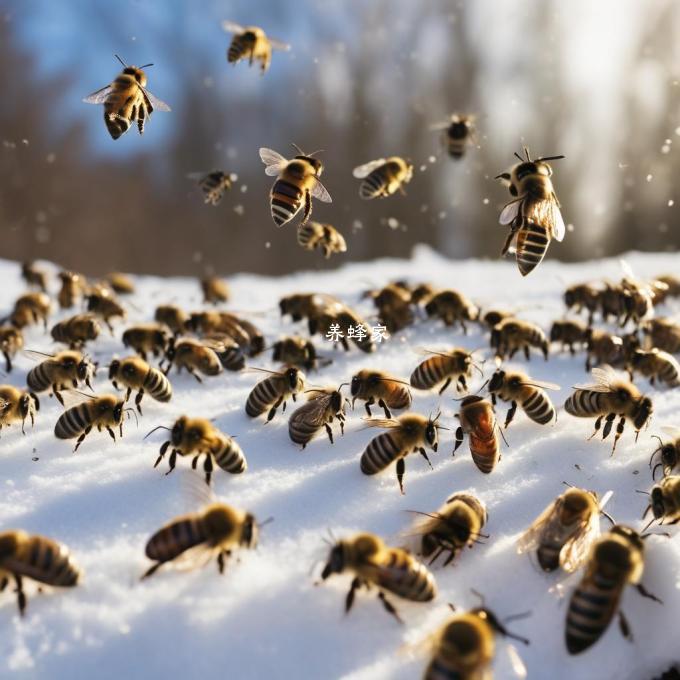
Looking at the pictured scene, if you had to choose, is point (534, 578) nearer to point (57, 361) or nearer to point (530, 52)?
point (57, 361)

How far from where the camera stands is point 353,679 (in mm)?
2650

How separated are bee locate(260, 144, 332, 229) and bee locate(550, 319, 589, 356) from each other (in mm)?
2625

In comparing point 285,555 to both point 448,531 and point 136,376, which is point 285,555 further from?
point 136,376

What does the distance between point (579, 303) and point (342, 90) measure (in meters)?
8.04

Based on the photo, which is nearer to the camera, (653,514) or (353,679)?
(353,679)

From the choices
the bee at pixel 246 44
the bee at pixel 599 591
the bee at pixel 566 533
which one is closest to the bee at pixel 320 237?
the bee at pixel 246 44

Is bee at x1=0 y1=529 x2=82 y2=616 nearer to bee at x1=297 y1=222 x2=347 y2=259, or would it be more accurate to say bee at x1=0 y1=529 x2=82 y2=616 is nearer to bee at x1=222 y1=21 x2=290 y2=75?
bee at x1=297 y1=222 x2=347 y2=259

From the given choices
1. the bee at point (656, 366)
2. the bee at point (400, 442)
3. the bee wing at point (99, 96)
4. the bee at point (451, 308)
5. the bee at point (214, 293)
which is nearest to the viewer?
the bee at point (400, 442)

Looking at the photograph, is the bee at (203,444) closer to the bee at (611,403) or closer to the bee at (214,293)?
the bee at (611,403)

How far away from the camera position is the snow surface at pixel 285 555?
2.72 meters

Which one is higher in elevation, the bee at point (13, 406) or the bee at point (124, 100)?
the bee at point (124, 100)

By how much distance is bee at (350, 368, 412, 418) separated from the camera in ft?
14.6

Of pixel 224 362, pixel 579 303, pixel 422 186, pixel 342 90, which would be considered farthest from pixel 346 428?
pixel 342 90

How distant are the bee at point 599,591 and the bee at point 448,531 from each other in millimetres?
561
